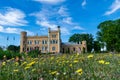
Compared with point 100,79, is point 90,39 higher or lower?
higher

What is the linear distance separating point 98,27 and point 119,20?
8.64m

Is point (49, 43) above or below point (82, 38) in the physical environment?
below

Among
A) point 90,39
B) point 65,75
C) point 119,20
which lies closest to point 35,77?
point 65,75

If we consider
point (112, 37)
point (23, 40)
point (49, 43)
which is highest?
point (23, 40)

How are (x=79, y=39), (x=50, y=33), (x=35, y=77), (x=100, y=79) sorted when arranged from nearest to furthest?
(x=100, y=79) < (x=35, y=77) < (x=50, y=33) < (x=79, y=39)

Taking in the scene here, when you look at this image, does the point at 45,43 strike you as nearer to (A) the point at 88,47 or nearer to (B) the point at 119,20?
(A) the point at 88,47

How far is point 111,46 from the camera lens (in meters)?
81.1

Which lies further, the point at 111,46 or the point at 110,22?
the point at 110,22

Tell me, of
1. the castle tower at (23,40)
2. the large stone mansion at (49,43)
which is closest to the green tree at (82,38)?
the large stone mansion at (49,43)

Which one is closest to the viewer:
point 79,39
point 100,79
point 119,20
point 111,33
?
point 100,79

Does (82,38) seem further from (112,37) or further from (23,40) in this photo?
(112,37)

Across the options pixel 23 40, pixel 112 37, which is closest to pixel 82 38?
pixel 23 40

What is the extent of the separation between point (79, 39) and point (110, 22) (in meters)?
40.9

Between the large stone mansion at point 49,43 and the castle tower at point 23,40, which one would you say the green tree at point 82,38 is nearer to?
the large stone mansion at point 49,43
